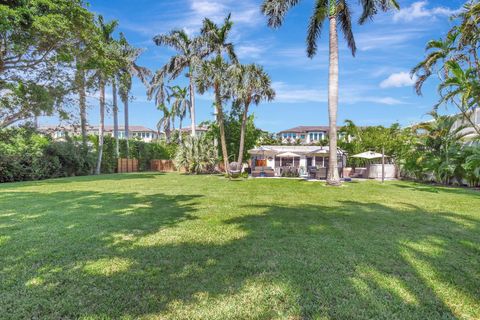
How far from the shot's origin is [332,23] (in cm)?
1366

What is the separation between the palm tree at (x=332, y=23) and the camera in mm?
13477

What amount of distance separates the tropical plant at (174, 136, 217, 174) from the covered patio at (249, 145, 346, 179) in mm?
3555

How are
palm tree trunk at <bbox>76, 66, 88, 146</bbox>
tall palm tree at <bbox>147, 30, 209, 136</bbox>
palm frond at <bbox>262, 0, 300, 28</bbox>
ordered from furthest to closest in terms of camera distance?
1. tall palm tree at <bbox>147, 30, 209, 136</bbox>
2. palm tree trunk at <bbox>76, 66, 88, 146</bbox>
3. palm frond at <bbox>262, 0, 300, 28</bbox>

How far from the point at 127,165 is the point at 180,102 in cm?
1375

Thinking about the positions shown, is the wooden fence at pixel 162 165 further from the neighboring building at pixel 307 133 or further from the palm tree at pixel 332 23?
the neighboring building at pixel 307 133

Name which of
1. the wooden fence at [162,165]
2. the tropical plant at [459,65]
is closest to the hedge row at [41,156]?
the wooden fence at [162,165]

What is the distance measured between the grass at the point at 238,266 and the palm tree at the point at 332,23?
7595mm

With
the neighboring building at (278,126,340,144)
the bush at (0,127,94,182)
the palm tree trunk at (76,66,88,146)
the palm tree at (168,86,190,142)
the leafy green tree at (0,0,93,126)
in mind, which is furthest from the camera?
the neighboring building at (278,126,340,144)

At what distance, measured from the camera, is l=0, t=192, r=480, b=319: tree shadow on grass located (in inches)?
93.5

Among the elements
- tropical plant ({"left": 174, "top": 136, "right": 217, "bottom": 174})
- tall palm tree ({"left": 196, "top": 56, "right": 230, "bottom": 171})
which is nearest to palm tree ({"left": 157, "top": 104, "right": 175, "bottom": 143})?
tropical plant ({"left": 174, "top": 136, "right": 217, "bottom": 174})

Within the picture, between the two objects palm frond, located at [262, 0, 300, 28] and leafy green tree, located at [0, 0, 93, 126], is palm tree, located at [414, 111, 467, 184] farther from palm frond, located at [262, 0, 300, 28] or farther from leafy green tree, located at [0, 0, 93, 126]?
leafy green tree, located at [0, 0, 93, 126]

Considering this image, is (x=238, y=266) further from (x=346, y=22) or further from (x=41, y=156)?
(x=41, y=156)

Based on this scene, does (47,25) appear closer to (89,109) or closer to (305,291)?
(89,109)

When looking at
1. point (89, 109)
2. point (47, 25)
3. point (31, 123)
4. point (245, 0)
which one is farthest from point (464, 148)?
point (31, 123)
